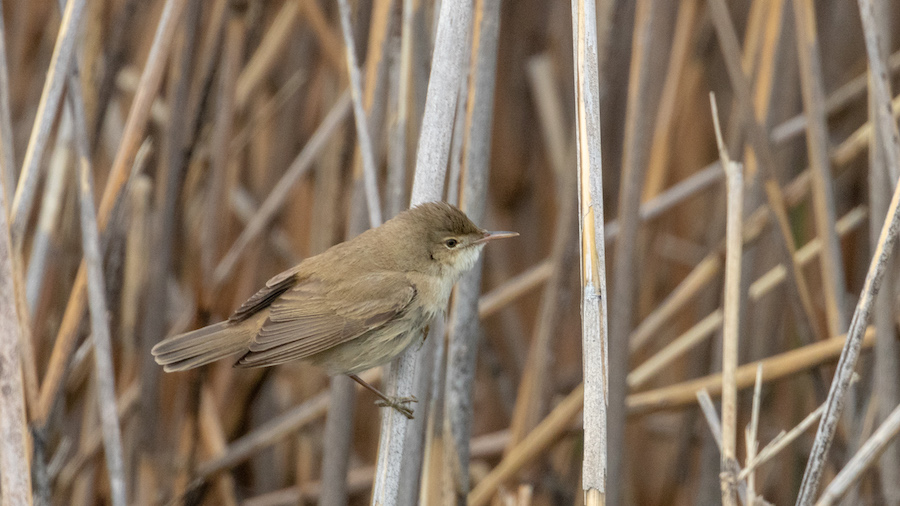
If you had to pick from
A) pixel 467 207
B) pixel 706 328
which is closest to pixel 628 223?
pixel 467 207

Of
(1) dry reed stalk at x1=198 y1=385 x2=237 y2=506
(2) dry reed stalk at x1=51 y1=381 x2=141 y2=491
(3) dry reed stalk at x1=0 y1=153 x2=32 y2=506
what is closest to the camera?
(3) dry reed stalk at x1=0 y1=153 x2=32 y2=506

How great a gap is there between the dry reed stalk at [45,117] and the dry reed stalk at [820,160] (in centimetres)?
193

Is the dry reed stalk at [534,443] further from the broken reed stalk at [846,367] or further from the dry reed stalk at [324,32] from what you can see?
the dry reed stalk at [324,32]

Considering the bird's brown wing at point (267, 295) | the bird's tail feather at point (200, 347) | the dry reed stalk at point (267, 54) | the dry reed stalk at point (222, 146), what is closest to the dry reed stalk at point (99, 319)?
the bird's tail feather at point (200, 347)

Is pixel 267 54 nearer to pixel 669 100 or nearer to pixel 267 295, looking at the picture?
pixel 267 295

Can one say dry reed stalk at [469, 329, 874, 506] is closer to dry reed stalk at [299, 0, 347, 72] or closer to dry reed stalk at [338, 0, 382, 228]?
dry reed stalk at [338, 0, 382, 228]

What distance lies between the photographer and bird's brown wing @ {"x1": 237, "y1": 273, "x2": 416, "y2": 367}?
2.05 meters

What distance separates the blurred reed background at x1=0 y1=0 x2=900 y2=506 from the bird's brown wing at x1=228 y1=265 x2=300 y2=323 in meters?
0.25

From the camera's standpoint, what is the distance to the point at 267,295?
2.22 m

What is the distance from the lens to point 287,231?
12.6ft

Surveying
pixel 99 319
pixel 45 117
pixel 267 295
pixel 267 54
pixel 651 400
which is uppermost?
pixel 267 54

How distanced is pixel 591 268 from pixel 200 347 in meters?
1.16

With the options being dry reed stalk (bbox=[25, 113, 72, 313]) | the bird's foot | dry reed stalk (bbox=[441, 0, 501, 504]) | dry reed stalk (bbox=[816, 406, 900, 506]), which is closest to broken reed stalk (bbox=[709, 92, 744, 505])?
dry reed stalk (bbox=[816, 406, 900, 506])

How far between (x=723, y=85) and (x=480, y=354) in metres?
1.73
